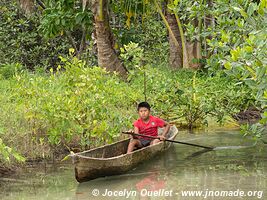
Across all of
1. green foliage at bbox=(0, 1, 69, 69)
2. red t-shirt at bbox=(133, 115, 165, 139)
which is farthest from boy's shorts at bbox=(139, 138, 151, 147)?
green foliage at bbox=(0, 1, 69, 69)

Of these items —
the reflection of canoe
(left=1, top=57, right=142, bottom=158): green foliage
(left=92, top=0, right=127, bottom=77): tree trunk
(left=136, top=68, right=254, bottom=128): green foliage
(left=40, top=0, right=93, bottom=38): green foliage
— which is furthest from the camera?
(left=40, top=0, right=93, bottom=38): green foliage

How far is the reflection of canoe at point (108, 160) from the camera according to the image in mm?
7562

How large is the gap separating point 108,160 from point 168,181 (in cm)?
85

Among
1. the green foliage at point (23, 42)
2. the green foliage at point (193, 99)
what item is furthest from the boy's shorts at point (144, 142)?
the green foliage at point (23, 42)

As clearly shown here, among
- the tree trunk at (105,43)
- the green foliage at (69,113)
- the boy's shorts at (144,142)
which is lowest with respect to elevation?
the boy's shorts at (144,142)

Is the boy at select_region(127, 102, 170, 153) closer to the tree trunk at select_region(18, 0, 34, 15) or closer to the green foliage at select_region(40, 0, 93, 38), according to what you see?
the green foliage at select_region(40, 0, 93, 38)

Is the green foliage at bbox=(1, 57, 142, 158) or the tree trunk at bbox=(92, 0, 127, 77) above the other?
the tree trunk at bbox=(92, 0, 127, 77)

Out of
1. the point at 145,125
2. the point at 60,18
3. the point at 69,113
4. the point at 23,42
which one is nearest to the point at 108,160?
the point at 69,113

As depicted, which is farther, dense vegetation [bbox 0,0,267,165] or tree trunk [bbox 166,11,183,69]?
tree trunk [bbox 166,11,183,69]

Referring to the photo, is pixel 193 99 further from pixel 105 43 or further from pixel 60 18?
pixel 60 18

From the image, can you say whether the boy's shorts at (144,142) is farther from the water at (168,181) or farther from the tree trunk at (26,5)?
the tree trunk at (26,5)

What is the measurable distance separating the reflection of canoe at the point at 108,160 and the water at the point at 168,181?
0.39 feet

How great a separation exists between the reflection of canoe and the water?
0.39 feet

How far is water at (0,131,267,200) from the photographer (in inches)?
285
